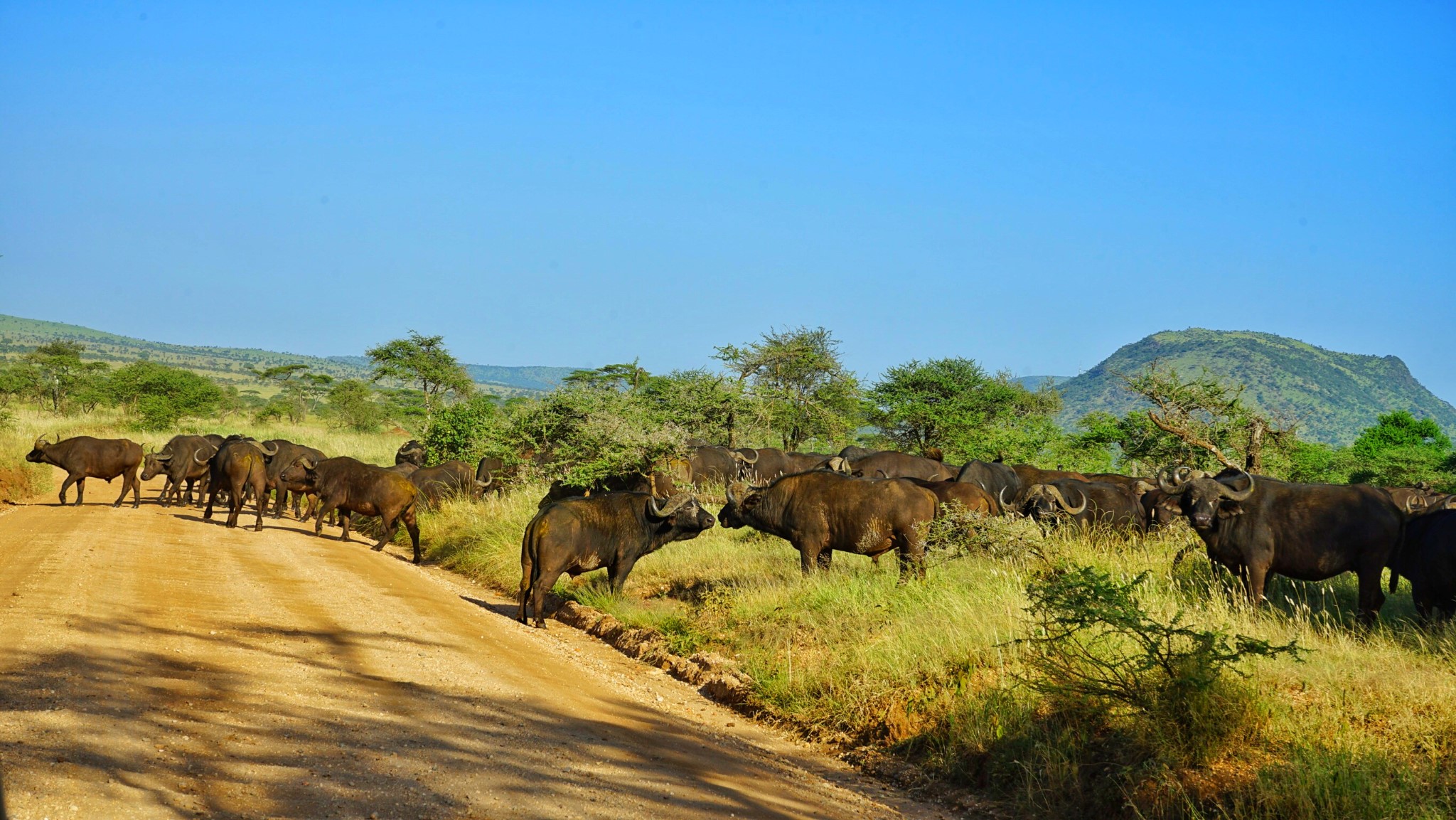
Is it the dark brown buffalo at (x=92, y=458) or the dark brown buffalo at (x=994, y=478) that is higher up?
the dark brown buffalo at (x=994, y=478)

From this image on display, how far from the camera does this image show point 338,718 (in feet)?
19.8

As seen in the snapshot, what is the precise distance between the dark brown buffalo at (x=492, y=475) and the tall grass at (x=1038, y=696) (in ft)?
22.4

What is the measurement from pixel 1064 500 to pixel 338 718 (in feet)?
37.4

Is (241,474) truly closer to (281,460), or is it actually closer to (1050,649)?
(281,460)

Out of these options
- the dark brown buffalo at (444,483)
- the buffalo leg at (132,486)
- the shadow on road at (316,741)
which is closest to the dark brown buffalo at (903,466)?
the dark brown buffalo at (444,483)

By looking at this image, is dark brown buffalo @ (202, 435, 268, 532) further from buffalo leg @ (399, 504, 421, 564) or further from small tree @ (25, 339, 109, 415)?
small tree @ (25, 339, 109, 415)

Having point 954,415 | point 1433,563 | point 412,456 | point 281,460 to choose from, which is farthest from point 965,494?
point 954,415

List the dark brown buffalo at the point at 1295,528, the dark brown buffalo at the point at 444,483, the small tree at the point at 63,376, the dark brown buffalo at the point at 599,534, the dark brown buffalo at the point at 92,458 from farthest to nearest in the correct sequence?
the small tree at the point at 63,376 → the dark brown buffalo at the point at 92,458 → the dark brown buffalo at the point at 444,483 → the dark brown buffalo at the point at 599,534 → the dark brown buffalo at the point at 1295,528

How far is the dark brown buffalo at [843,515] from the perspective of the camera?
11.5 m

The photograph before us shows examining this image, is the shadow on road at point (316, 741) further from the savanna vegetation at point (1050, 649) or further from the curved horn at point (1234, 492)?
the curved horn at point (1234, 492)

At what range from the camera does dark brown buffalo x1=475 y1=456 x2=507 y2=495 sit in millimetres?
19672

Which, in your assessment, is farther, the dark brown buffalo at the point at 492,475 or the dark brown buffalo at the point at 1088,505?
the dark brown buffalo at the point at 492,475

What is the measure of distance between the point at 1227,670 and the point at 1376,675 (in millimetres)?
1264

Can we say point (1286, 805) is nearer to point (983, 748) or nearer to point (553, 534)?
point (983, 748)
